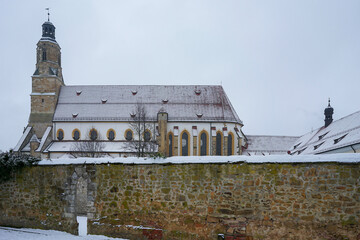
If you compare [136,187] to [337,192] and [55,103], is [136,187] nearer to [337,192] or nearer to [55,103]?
[337,192]

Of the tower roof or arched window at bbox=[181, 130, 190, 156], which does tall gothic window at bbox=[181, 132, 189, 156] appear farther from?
the tower roof

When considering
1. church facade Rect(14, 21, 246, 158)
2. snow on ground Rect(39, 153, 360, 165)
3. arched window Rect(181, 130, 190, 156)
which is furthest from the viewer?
arched window Rect(181, 130, 190, 156)

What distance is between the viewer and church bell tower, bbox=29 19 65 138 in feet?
118

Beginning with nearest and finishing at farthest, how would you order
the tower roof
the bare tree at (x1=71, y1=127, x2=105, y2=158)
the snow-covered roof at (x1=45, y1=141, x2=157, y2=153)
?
1. the bare tree at (x1=71, y1=127, x2=105, y2=158)
2. the snow-covered roof at (x1=45, y1=141, x2=157, y2=153)
3. the tower roof

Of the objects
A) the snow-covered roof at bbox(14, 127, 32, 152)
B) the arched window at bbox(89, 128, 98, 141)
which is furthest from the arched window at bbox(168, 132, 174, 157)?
the snow-covered roof at bbox(14, 127, 32, 152)

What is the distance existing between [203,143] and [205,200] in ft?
90.4

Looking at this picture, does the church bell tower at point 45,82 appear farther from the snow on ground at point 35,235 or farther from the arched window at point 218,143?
the snow on ground at point 35,235

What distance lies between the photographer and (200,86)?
39281mm

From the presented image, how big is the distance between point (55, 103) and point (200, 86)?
20701mm

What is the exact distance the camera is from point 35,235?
874 cm

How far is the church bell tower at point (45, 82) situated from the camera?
35.9 meters

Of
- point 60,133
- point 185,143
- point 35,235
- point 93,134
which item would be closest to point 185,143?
point 185,143

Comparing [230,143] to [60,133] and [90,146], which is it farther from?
[60,133]

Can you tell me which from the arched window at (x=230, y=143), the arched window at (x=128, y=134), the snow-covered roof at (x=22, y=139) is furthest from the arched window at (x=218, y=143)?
the snow-covered roof at (x=22, y=139)
